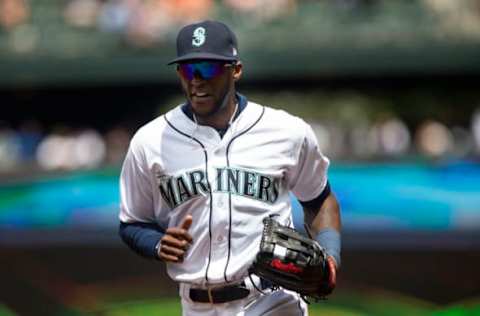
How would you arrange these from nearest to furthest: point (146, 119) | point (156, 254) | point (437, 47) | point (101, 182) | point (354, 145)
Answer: point (156, 254), point (101, 182), point (354, 145), point (437, 47), point (146, 119)

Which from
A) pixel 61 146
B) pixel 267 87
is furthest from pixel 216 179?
pixel 267 87

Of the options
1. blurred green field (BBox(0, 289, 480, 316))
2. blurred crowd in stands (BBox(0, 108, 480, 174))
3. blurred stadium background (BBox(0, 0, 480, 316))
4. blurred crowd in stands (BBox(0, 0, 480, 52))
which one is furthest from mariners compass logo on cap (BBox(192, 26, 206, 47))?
blurred crowd in stands (BBox(0, 0, 480, 52))

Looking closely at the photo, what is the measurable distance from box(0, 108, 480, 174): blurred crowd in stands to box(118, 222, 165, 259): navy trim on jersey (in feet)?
22.6

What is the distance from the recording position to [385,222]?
737cm

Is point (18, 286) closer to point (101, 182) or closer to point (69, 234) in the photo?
point (69, 234)

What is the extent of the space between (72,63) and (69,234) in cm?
690

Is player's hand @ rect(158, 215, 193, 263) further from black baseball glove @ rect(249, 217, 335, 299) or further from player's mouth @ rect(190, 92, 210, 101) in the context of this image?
player's mouth @ rect(190, 92, 210, 101)

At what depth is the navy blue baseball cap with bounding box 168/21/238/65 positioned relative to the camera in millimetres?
3955

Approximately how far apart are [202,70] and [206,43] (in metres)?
0.10

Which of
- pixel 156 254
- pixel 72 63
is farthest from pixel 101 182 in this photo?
pixel 72 63

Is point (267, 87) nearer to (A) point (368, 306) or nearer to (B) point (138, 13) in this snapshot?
(B) point (138, 13)

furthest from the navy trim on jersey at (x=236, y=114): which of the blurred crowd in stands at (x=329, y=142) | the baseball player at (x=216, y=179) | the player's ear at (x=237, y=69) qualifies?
the blurred crowd in stands at (x=329, y=142)

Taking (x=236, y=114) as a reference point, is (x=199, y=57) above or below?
above

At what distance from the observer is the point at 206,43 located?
3977mm
